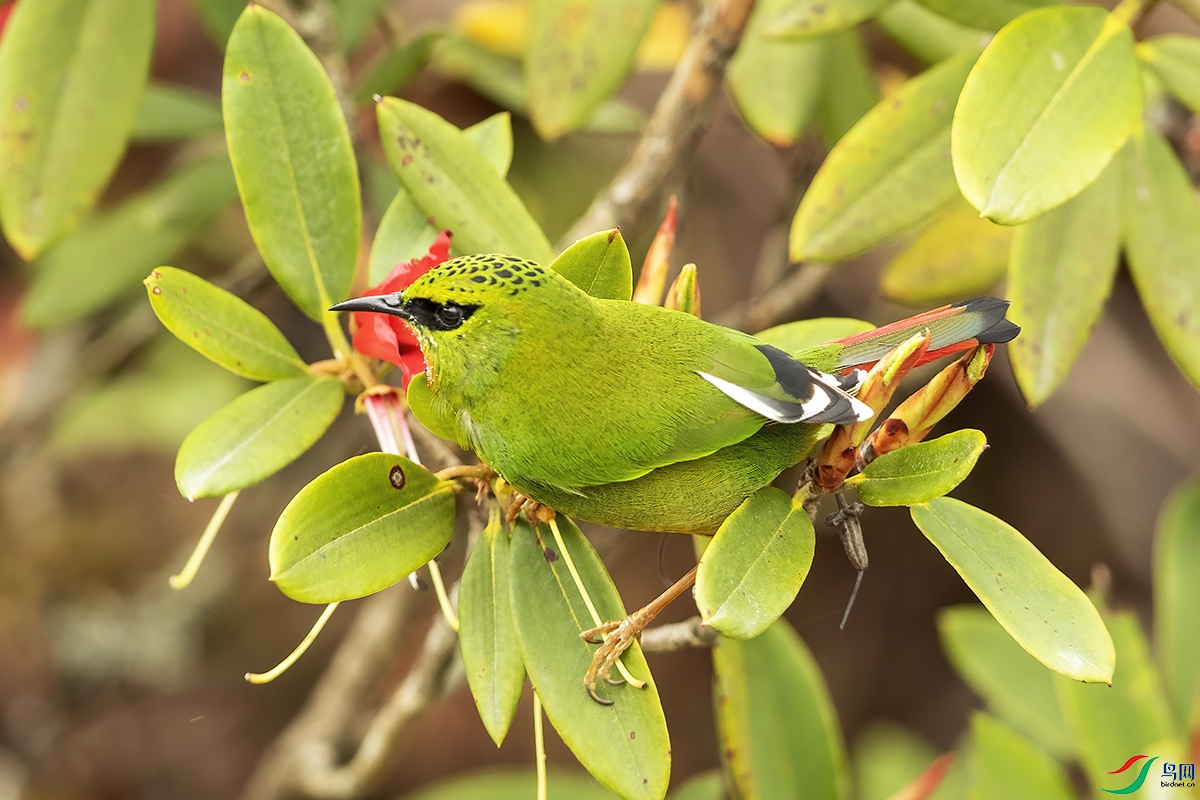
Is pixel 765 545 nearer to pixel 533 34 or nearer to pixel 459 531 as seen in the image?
pixel 459 531

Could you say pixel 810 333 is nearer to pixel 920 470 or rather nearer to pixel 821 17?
pixel 920 470

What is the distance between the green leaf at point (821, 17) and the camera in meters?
1.33

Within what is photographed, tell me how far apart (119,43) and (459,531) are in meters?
0.92

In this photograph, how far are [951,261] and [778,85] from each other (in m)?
0.46

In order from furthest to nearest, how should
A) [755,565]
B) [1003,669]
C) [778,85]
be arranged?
1. [1003,669]
2. [778,85]
3. [755,565]

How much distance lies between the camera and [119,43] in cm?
149

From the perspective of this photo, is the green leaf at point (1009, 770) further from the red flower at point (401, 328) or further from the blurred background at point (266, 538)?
the red flower at point (401, 328)

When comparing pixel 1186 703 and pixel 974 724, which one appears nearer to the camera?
pixel 974 724

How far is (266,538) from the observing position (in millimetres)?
2686

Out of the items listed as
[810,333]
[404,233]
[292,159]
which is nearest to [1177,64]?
[810,333]

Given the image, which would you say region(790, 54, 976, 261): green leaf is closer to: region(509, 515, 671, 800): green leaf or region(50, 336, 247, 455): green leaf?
region(509, 515, 671, 800): green leaf

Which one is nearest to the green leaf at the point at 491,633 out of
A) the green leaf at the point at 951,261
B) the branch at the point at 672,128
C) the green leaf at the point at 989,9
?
the branch at the point at 672,128

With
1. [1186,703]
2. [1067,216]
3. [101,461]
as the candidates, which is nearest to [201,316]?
[1067,216]

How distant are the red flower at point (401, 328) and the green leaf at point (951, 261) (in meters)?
1.02
